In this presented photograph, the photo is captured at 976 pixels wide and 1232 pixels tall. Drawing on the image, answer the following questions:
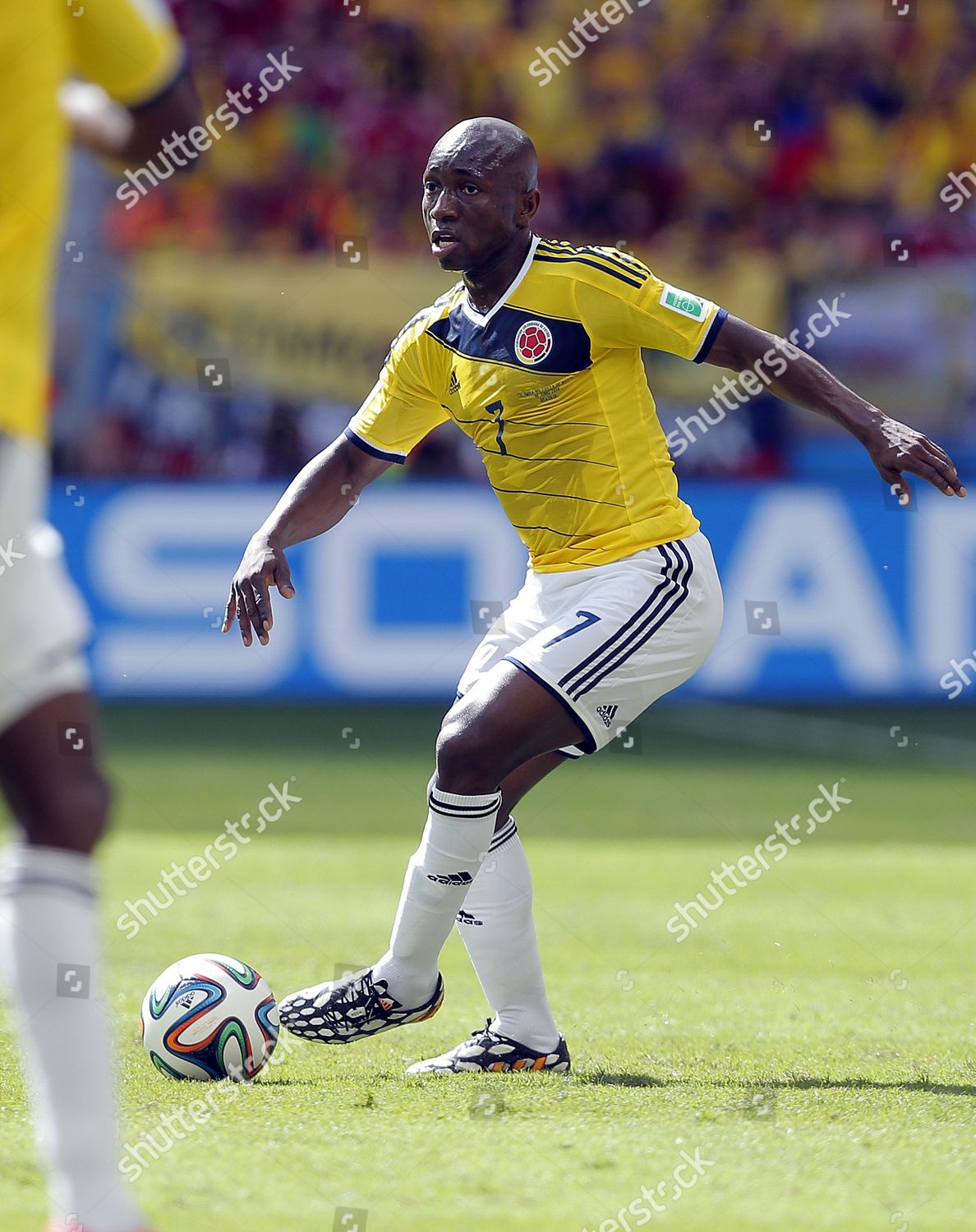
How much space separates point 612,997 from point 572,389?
208cm

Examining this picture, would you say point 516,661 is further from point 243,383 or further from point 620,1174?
point 243,383

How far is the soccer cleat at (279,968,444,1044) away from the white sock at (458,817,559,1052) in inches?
6.1

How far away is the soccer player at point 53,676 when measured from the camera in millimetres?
2451

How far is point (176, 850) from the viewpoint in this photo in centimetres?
793

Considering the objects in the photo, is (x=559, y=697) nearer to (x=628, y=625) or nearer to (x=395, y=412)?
(x=628, y=625)

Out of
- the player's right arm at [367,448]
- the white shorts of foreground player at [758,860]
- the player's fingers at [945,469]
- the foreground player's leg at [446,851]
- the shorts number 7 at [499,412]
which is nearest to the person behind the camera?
the player's fingers at [945,469]

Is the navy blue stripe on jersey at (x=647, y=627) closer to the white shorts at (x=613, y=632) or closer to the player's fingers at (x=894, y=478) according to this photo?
the white shorts at (x=613, y=632)

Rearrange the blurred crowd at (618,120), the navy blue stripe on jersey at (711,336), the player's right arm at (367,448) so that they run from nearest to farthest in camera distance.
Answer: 1. the navy blue stripe on jersey at (711,336)
2. the player's right arm at (367,448)
3. the blurred crowd at (618,120)

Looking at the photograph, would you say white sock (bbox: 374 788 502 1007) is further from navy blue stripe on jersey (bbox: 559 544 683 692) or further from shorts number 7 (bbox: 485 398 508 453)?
shorts number 7 (bbox: 485 398 508 453)

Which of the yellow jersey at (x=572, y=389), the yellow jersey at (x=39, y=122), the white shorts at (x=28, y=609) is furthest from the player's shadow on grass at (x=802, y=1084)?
the yellow jersey at (x=39, y=122)

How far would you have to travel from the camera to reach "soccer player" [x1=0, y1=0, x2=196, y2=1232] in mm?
2451

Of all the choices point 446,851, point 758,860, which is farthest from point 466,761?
point 758,860

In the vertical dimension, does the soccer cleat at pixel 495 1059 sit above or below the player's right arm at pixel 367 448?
below

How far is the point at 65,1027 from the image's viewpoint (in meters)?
2.48
